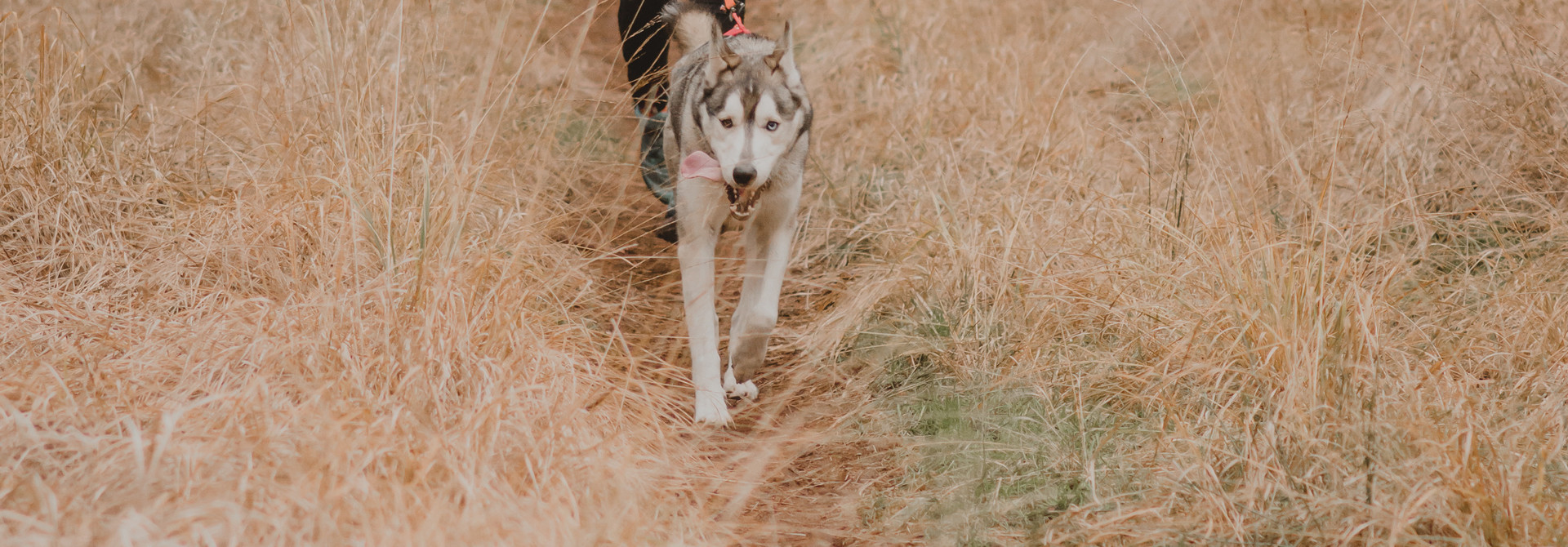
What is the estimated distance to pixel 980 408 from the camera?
2957 millimetres

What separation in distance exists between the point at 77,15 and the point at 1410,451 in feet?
18.1

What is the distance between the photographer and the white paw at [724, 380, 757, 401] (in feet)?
12.0

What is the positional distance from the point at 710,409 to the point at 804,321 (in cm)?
89

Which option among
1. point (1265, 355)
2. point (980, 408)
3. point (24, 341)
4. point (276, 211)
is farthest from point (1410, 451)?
point (24, 341)

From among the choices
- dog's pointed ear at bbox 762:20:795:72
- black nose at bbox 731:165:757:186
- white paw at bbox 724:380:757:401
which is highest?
dog's pointed ear at bbox 762:20:795:72

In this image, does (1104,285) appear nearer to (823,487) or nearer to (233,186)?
(823,487)

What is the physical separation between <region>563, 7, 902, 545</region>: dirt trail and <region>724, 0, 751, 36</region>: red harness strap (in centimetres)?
75

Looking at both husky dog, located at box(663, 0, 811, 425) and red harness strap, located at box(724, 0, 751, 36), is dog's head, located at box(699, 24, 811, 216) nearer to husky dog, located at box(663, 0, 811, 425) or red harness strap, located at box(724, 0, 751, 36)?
husky dog, located at box(663, 0, 811, 425)

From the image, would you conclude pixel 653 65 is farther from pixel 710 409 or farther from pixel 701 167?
pixel 710 409

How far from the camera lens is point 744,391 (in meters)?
3.65

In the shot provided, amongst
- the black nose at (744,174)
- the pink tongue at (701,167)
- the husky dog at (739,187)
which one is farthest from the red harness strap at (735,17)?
the black nose at (744,174)

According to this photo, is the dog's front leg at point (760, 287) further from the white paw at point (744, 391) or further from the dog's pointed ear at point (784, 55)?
the dog's pointed ear at point (784, 55)

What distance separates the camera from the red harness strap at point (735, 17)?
4.23m

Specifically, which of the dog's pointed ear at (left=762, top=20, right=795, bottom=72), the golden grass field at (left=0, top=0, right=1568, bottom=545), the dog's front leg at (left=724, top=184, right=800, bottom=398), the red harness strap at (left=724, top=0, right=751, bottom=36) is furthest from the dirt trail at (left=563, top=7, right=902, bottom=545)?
the red harness strap at (left=724, top=0, right=751, bottom=36)
